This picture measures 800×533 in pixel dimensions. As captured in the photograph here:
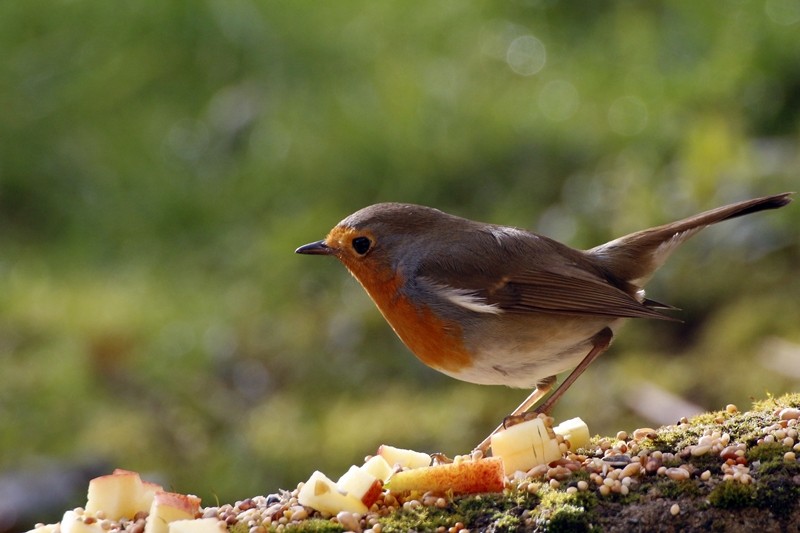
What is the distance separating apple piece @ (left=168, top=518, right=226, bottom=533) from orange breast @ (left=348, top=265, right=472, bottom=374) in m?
1.14

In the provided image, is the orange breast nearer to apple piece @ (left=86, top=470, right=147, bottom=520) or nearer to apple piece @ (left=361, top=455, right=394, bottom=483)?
apple piece @ (left=361, top=455, right=394, bottom=483)

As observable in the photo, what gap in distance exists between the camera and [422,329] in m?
3.86

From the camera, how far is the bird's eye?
4.07 metres

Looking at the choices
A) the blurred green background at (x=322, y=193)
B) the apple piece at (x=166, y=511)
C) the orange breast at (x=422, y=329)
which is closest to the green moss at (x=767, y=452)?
the orange breast at (x=422, y=329)

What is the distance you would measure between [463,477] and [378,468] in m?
0.34

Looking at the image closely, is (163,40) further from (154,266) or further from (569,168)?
(569,168)

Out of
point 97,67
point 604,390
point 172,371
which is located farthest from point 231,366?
point 97,67

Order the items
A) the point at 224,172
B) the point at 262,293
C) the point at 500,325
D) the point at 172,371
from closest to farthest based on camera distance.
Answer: the point at 500,325 → the point at 172,371 → the point at 262,293 → the point at 224,172

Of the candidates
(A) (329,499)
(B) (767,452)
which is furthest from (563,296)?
(A) (329,499)

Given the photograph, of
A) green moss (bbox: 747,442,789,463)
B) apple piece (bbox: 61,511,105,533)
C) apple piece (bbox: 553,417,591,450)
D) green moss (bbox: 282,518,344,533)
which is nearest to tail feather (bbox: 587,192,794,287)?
apple piece (bbox: 553,417,591,450)

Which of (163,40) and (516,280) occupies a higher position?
(163,40)

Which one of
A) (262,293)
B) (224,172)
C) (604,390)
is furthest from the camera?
(224,172)

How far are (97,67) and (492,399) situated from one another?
4358 millimetres

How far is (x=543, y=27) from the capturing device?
322 inches
